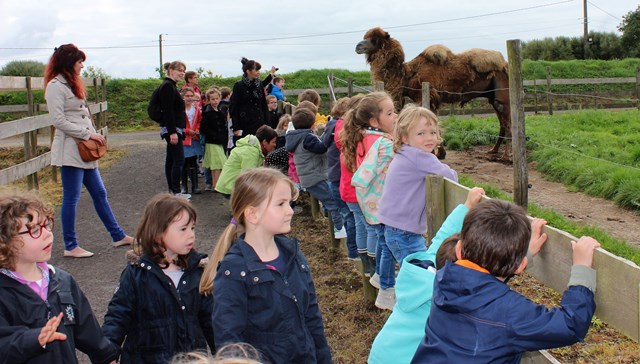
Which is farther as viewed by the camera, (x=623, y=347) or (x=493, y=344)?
(x=623, y=347)

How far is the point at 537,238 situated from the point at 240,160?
5.24 metres

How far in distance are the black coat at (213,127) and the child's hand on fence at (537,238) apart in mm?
7214

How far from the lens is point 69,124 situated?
19.5 ft

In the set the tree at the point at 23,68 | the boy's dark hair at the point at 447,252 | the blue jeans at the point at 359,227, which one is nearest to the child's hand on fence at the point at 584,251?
the boy's dark hair at the point at 447,252

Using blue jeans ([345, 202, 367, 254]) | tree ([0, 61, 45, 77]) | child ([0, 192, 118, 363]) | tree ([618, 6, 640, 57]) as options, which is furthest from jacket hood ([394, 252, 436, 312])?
tree ([618, 6, 640, 57])

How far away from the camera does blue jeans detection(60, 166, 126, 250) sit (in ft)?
19.6

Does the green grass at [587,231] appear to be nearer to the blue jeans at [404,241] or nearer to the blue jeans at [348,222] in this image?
the blue jeans at [348,222]

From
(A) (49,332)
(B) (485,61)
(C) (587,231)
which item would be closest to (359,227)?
(C) (587,231)

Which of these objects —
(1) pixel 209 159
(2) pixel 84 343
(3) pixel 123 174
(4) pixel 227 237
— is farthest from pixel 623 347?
(3) pixel 123 174

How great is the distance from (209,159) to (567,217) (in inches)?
190

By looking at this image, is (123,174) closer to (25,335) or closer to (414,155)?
(414,155)

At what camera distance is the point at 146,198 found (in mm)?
9188

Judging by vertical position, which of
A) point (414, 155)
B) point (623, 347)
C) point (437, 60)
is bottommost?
point (623, 347)

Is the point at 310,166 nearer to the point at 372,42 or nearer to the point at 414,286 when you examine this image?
the point at 414,286
